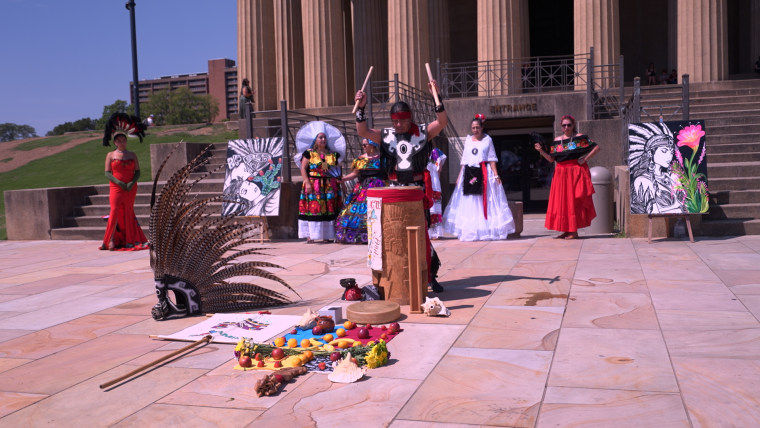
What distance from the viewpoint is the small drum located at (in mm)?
6582

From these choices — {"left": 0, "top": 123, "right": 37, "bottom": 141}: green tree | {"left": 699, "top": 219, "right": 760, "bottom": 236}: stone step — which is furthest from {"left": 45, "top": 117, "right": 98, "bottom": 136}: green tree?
{"left": 699, "top": 219, "right": 760, "bottom": 236}: stone step

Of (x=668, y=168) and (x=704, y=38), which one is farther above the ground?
(x=704, y=38)

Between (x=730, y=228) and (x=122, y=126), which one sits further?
(x=122, y=126)

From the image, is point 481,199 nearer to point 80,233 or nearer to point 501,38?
point 80,233

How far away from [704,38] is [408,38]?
29.6ft

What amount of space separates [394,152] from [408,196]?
761 millimetres

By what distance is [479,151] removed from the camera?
1209 centimetres

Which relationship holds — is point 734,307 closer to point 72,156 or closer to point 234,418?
point 234,418

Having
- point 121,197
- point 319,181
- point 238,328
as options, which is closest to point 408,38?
point 319,181

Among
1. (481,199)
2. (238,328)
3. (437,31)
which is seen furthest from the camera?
(437,31)

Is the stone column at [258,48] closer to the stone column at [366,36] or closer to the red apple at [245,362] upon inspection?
the stone column at [366,36]

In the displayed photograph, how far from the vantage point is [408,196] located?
21.7ft

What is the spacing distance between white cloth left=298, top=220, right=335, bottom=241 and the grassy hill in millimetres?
9383

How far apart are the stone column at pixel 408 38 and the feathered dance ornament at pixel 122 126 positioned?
11457 mm
